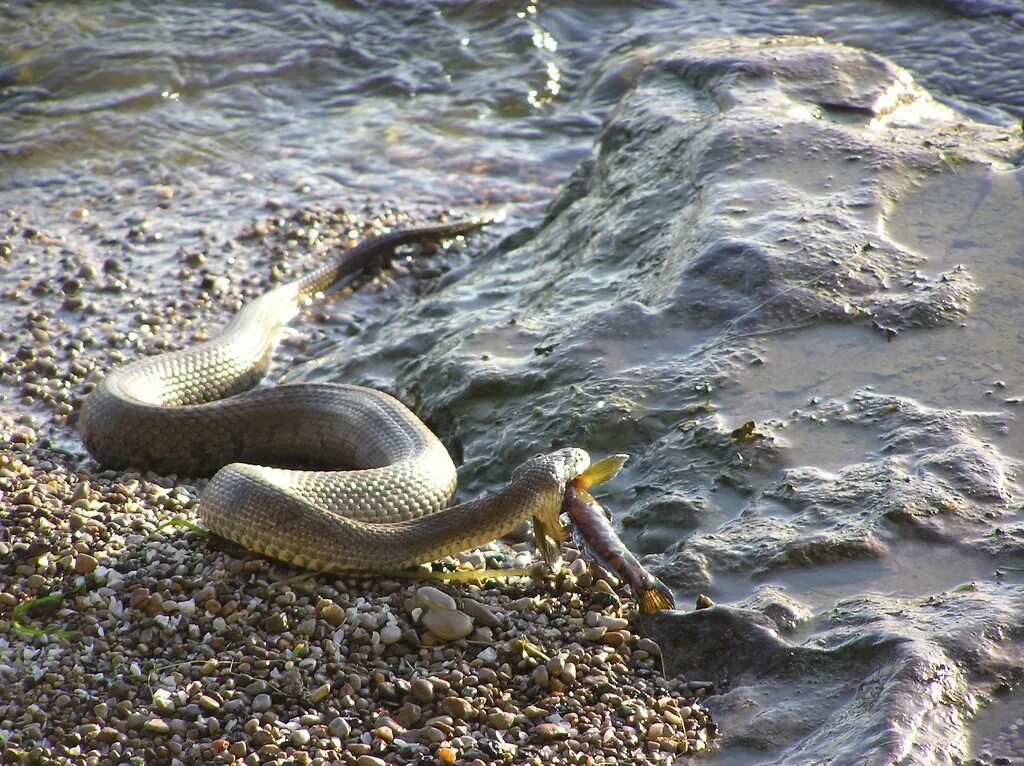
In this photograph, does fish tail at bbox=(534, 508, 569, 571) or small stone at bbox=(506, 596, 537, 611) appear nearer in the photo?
small stone at bbox=(506, 596, 537, 611)

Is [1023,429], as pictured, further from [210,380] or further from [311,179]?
[311,179]

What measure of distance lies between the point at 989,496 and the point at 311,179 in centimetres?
729

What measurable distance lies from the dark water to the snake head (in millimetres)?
337

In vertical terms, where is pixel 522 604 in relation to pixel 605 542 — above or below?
below

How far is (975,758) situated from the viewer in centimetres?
359

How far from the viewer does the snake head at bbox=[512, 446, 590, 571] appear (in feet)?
16.3

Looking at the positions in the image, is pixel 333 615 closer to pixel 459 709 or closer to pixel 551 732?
pixel 459 709

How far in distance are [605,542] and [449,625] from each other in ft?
2.25

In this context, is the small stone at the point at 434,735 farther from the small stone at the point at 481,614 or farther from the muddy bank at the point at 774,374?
the muddy bank at the point at 774,374

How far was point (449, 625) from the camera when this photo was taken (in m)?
4.57

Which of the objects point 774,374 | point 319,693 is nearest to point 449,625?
point 319,693

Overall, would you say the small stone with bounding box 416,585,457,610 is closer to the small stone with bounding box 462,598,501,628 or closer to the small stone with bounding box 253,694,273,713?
the small stone with bounding box 462,598,501,628

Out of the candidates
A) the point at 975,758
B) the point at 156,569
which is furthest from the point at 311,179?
the point at 975,758

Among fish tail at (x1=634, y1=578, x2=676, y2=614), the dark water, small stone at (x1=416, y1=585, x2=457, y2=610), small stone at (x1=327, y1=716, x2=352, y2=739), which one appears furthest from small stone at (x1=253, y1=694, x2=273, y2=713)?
the dark water
